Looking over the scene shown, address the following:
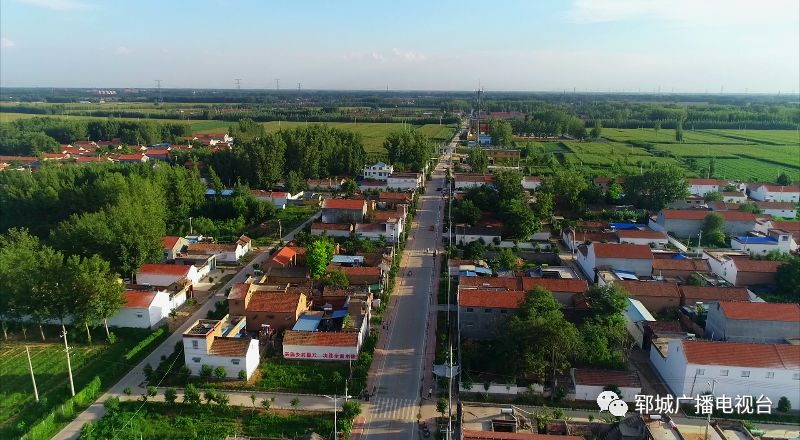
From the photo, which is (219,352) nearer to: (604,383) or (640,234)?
(604,383)

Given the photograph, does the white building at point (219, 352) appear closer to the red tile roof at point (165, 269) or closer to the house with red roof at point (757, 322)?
the red tile roof at point (165, 269)

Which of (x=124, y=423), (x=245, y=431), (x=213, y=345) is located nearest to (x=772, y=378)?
(x=245, y=431)

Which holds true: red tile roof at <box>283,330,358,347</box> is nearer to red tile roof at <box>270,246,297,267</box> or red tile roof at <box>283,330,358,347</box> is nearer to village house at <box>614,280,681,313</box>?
red tile roof at <box>270,246,297,267</box>

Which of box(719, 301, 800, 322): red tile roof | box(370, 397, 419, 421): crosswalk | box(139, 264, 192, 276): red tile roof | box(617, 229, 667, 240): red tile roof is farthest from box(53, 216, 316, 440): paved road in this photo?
box(617, 229, 667, 240): red tile roof

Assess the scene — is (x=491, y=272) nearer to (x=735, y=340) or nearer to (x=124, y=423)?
(x=735, y=340)

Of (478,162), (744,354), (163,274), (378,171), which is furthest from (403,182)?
(744,354)
